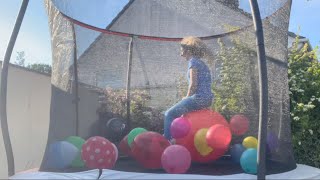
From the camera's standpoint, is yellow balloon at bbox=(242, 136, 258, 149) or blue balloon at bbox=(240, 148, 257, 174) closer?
blue balloon at bbox=(240, 148, 257, 174)

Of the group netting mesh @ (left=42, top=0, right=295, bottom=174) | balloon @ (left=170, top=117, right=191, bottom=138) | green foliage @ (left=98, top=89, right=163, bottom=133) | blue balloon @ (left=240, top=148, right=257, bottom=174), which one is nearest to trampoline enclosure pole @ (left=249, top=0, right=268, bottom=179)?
blue balloon @ (left=240, top=148, right=257, bottom=174)

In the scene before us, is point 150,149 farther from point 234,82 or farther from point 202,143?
point 234,82

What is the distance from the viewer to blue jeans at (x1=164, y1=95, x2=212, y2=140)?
2822 mm

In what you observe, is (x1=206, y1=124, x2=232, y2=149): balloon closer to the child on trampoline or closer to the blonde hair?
the child on trampoline

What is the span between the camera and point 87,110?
3.11m

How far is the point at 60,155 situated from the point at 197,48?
1390 mm

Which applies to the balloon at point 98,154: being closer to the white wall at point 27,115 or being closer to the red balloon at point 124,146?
the red balloon at point 124,146

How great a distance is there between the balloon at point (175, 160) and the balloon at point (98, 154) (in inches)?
13.0

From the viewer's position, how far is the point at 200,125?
2738 mm

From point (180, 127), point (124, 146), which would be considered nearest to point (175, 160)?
point (180, 127)

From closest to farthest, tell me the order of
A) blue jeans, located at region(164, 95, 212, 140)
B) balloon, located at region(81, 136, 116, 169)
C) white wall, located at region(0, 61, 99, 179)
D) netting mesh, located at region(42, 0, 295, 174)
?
balloon, located at region(81, 136, 116, 169) → netting mesh, located at region(42, 0, 295, 174) → blue jeans, located at region(164, 95, 212, 140) → white wall, located at region(0, 61, 99, 179)

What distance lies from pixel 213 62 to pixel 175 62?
1.48 ft

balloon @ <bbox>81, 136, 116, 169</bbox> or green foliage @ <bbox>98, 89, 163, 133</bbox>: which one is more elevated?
green foliage @ <bbox>98, 89, 163, 133</bbox>

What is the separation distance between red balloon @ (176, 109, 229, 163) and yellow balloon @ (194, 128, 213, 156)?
0.04 meters
